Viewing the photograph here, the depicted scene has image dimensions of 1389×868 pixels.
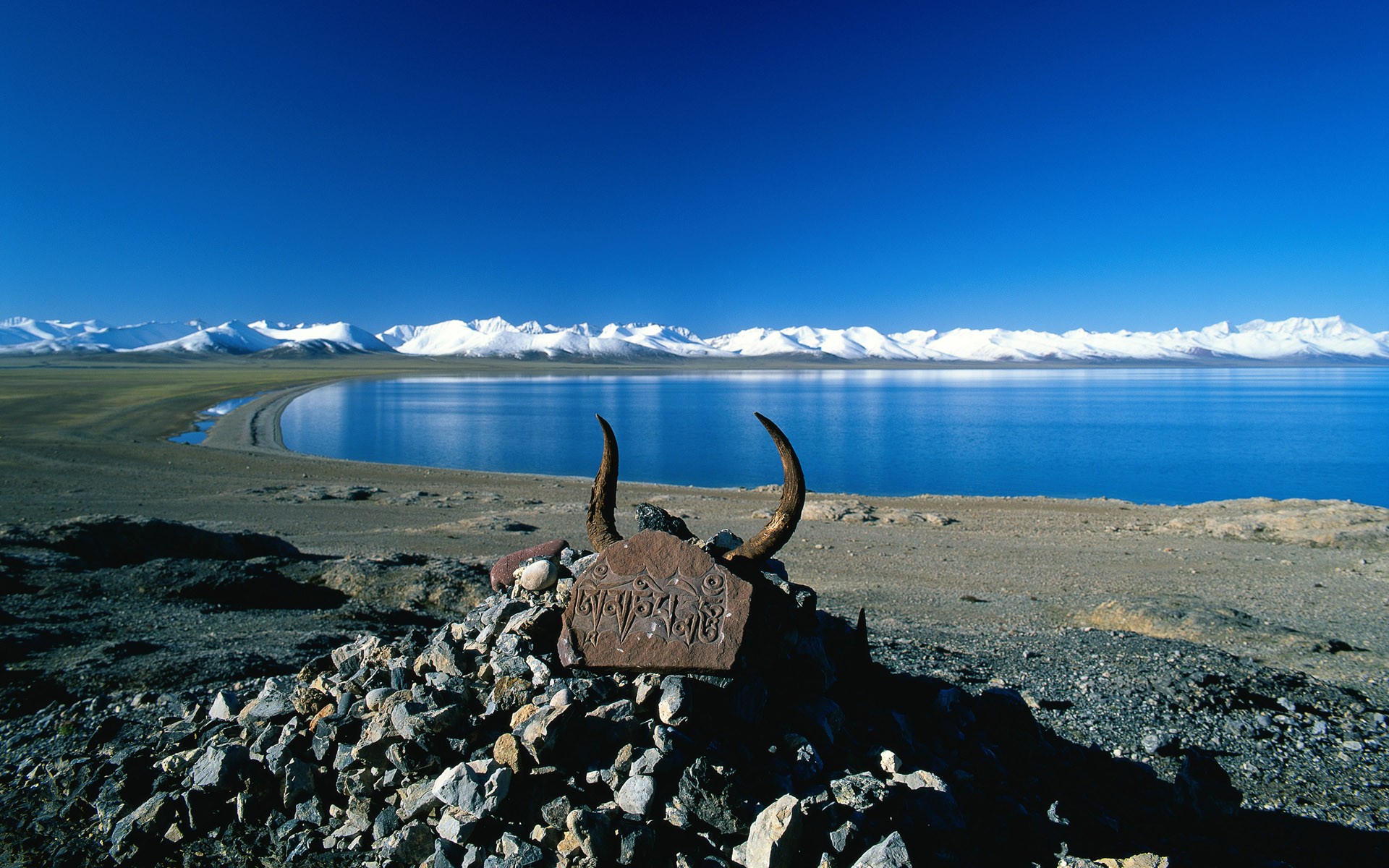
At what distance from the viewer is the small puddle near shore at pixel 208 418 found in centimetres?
3362

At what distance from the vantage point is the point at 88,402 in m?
47.7

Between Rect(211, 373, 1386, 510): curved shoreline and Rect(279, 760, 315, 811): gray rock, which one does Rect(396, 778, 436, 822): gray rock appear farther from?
Rect(211, 373, 1386, 510): curved shoreline

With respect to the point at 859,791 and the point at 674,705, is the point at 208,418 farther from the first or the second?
the point at 859,791

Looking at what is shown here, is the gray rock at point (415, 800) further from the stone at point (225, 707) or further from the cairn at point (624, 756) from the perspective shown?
the stone at point (225, 707)

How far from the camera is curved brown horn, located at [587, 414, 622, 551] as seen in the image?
5.18 m

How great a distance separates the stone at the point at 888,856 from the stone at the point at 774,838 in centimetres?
29

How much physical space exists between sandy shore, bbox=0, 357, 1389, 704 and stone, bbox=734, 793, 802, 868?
5.55 metres

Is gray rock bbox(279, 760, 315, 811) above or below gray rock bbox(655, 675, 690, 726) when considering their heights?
below

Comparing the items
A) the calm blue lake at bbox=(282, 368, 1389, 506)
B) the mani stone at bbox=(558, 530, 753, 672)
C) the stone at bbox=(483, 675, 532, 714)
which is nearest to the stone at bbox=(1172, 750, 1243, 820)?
the mani stone at bbox=(558, 530, 753, 672)

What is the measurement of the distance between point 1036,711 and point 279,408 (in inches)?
2280

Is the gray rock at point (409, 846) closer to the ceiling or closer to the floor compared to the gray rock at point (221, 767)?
closer to the floor

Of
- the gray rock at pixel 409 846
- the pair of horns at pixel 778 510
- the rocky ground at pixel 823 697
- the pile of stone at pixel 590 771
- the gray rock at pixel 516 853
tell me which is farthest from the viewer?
the pair of horns at pixel 778 510

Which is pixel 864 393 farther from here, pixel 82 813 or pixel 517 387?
pixel 82 813

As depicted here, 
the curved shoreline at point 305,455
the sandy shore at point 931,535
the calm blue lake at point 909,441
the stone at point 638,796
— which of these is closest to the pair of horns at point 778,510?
the stone at point 638,796
